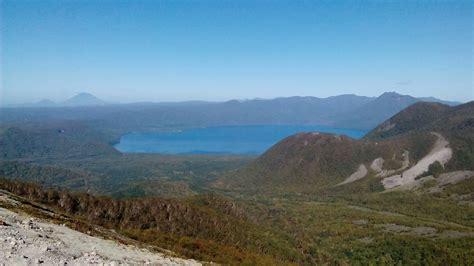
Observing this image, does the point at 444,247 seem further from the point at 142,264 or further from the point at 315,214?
the point at 142,264

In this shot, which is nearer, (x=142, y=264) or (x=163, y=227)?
(x=142, y=264)

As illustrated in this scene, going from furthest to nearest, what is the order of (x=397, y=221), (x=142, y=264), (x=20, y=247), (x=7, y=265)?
1. (x=397, y=221)
2. (x=142, y=264)
3. (x=20, y=247)
4. (x=7, y=265)

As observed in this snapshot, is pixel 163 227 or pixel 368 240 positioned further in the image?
pixel 368 240

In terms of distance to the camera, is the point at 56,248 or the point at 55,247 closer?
the point at 56,248

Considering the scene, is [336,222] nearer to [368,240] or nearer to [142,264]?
[368,240]

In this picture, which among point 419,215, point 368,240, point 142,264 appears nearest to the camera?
point 142,264

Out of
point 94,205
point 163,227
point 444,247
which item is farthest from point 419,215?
point 94,205

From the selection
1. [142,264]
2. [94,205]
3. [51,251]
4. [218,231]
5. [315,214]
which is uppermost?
[51,251]

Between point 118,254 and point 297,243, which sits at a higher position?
point 118,254

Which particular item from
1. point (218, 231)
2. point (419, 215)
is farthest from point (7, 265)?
Answer: point (419, 215)
